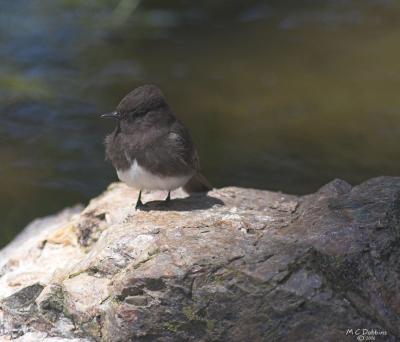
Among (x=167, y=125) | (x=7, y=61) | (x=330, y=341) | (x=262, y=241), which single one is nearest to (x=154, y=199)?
(x=167, y=125)

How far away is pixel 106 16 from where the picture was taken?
11602 mm

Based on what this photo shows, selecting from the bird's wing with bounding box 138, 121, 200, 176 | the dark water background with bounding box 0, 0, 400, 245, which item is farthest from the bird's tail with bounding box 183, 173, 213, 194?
the dark water background with bounding box 0, 0, 400, 245

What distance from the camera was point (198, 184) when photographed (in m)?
6.08

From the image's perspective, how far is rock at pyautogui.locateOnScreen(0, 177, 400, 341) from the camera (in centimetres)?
414

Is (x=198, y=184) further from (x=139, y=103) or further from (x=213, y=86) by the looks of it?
(x=213, y=86)

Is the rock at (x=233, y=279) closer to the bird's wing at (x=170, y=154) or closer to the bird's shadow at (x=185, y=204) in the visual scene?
the bird's shadow at (x=185, y=204)

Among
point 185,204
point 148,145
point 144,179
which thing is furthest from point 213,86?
point 144,179

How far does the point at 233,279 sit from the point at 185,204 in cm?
137

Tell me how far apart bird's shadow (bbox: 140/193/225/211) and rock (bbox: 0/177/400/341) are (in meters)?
0.10

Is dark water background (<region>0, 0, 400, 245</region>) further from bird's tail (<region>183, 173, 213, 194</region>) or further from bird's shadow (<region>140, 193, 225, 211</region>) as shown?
bird's shadow (<region>140, 193, 225, 211</region>)

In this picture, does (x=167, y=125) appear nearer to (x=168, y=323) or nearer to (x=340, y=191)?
(x=340, y=191)

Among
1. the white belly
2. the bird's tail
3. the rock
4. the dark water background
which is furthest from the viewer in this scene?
the dark water background

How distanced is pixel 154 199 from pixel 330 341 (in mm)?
2396

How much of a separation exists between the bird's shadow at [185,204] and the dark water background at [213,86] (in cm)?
273
